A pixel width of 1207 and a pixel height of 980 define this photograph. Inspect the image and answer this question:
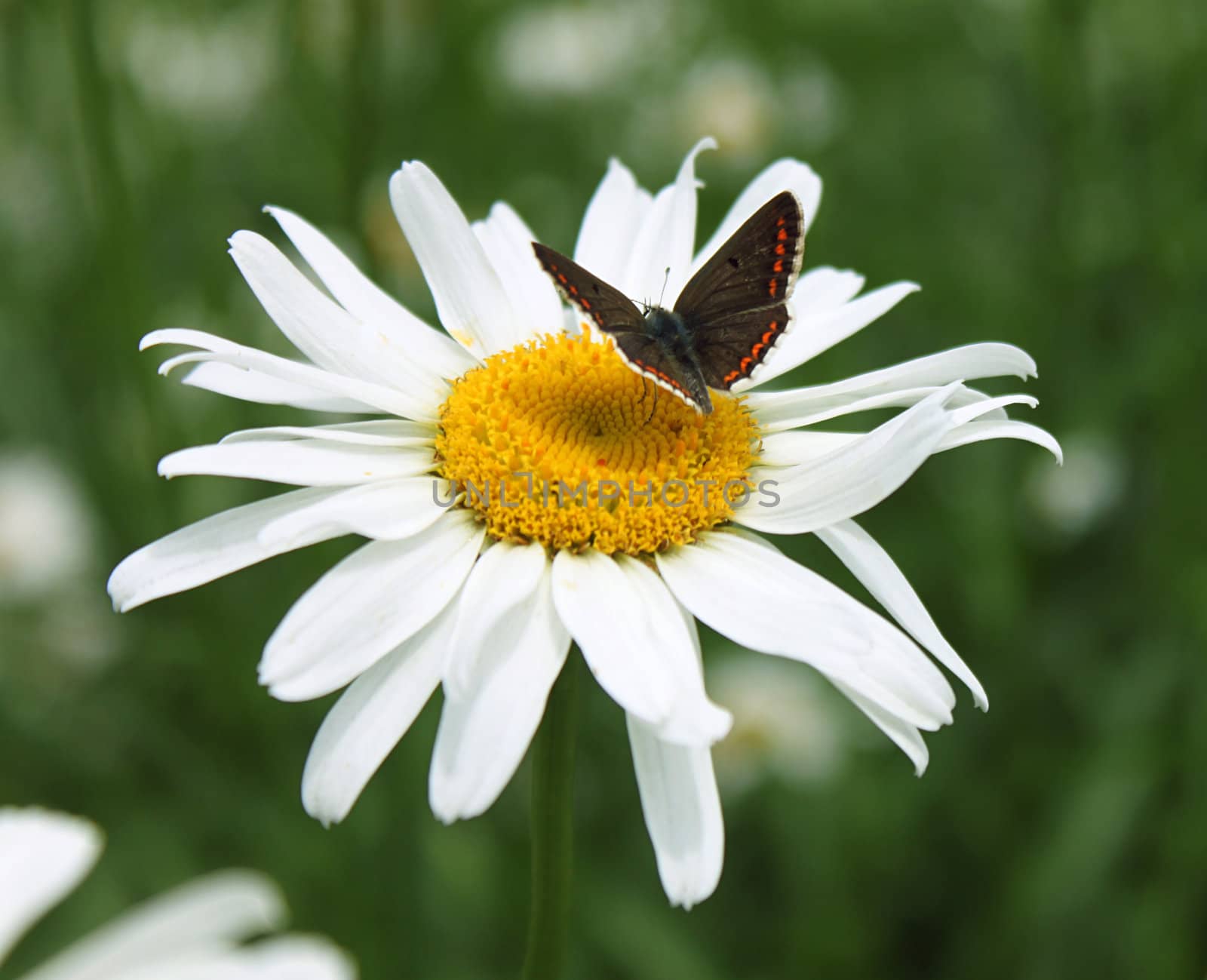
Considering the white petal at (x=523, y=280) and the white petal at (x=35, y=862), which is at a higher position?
the white petal at (x=523, y=280)

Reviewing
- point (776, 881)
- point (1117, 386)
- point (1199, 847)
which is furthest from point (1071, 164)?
point (776, 881)

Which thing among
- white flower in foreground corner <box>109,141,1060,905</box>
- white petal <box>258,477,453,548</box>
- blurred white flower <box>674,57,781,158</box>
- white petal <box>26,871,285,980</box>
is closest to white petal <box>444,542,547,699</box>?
white flower in foreground corner <box>109,141,1060,905</box>

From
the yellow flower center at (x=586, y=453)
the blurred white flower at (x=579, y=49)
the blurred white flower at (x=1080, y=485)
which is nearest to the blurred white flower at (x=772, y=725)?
the blurred white flower at (x=1080, y=485)

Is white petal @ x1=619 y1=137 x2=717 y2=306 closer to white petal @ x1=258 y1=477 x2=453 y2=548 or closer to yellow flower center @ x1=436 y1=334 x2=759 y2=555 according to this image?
yellow flower center @ x1=436 y1=334 x2=759 y2=555

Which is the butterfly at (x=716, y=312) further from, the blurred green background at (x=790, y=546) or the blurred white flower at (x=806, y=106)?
the blurred white flower at (x=806, y=106)

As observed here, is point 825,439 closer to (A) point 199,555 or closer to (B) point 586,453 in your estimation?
(B) point 586,453

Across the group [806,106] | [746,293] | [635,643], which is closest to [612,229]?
[746,293]
